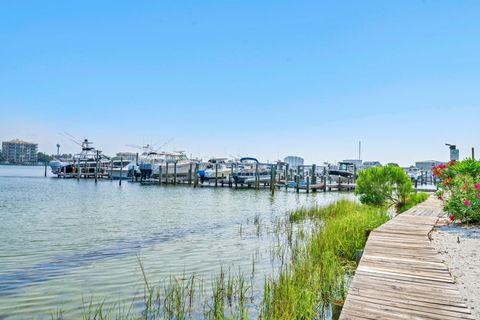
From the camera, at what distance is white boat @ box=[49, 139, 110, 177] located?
72.0 m

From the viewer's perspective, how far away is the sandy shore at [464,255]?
4.35 meters

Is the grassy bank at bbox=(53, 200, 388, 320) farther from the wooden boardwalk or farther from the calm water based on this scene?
the wooden boardwalk

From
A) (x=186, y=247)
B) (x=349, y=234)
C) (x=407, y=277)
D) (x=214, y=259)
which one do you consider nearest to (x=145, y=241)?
(x=186, y=247)

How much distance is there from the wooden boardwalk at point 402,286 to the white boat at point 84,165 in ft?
234

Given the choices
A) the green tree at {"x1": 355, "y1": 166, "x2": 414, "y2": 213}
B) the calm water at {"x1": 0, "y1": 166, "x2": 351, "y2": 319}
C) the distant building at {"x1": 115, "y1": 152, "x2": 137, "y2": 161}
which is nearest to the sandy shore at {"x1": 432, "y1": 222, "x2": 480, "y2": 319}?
the calm water at {"x1": 0, "y1": 166, "x2": 351, "y2": 319}

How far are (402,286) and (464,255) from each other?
9.90 feet

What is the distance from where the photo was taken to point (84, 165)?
72750 mm

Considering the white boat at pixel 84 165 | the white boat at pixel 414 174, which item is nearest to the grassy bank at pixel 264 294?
the white boat at pixel 414 174

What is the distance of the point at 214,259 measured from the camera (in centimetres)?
955

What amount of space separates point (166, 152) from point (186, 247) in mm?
67765

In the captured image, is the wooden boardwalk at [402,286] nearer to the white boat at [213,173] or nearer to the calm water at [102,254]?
the calm water at [102,254]

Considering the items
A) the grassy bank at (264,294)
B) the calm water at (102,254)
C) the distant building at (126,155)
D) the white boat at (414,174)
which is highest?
the distant building at (126,155)

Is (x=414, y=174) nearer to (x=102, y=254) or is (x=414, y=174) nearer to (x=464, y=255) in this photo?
(x=464, y=255)

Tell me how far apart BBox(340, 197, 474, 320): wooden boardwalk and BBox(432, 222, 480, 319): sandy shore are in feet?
0.61
